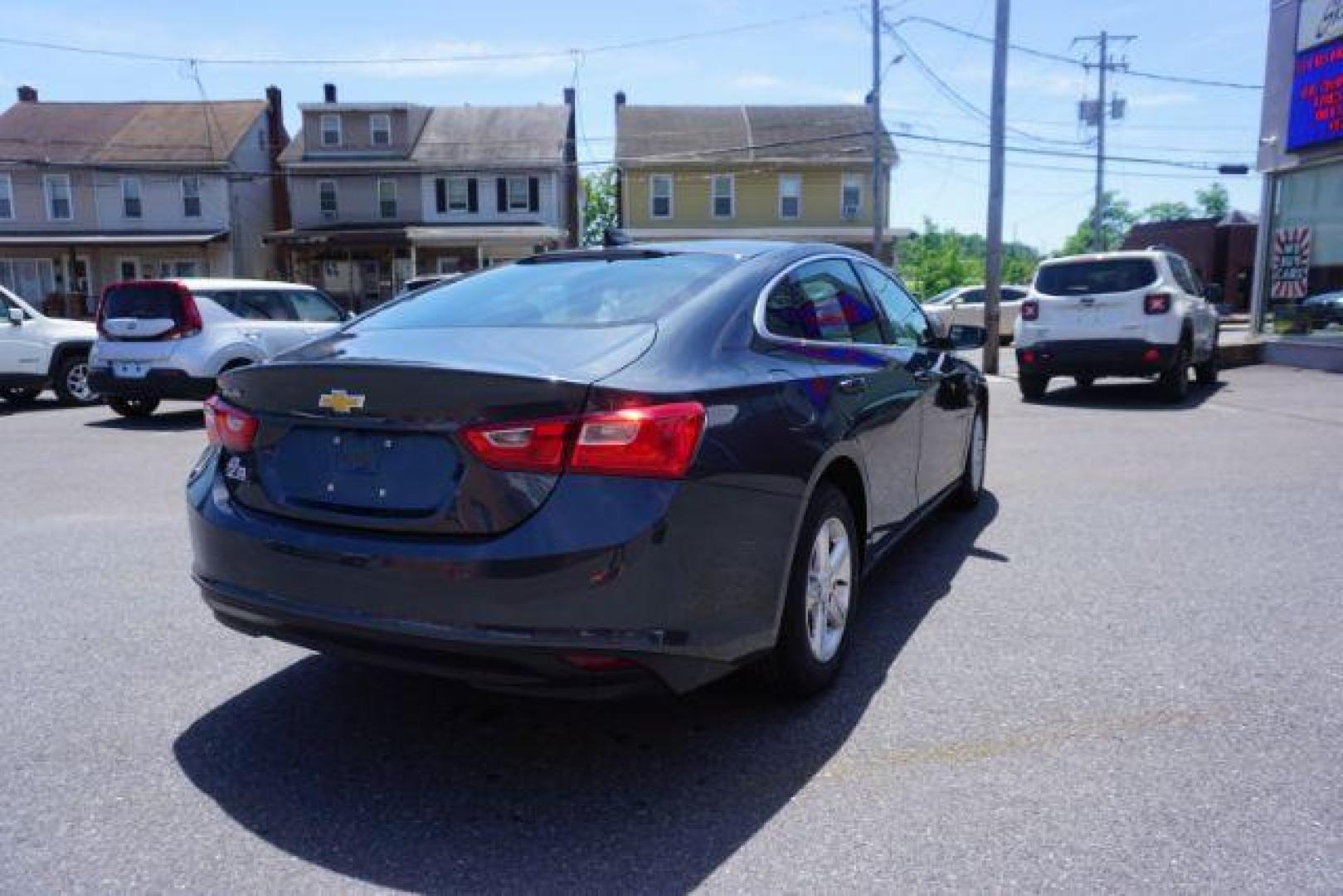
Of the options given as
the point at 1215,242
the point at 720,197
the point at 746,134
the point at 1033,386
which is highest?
the point at 746,134

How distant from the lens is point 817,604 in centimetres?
353

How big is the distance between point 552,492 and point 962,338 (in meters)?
3.63

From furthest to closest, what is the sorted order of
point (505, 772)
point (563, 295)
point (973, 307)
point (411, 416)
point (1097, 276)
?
point (973, 307), point (1097, 276), point (563, 295), point (505, 772), point (411, 416)

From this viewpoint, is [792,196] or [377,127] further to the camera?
[377,127]

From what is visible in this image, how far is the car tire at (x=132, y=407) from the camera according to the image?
39.9 feet

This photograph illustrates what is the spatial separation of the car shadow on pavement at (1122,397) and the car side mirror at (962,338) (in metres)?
6.78

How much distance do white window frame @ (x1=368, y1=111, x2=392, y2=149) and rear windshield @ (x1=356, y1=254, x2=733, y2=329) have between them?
35.2 metres

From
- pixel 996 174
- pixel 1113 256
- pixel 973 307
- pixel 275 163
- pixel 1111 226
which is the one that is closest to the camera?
pixel 1113 256

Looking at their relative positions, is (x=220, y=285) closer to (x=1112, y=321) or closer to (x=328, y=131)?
(x=1112, y=321)

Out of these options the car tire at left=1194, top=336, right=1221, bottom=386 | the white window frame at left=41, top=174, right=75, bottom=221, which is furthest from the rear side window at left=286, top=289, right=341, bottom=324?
the white window frame at left=41, top=174, right=75, bottom=221

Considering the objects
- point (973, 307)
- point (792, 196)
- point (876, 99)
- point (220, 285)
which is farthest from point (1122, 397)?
point (792, 196)

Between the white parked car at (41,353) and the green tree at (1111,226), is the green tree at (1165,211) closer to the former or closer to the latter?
the green tree at (1111,226)

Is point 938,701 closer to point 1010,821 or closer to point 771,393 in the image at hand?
point 1010,821

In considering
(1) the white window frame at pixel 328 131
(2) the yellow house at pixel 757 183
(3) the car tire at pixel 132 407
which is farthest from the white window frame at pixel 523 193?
(3) the car tire at pixel 132 407
